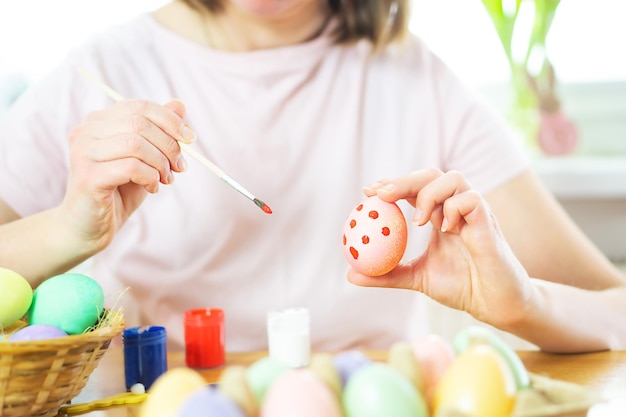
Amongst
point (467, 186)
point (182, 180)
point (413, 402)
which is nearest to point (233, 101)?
point (182, 180)

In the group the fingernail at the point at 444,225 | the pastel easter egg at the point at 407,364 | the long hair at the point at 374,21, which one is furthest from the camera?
the long hair at the point at 374,21

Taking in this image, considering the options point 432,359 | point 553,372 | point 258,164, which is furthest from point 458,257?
point 258,164

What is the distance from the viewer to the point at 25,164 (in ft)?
4.24

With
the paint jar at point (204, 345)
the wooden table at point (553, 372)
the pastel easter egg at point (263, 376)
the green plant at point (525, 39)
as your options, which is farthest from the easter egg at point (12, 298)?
the green plant at point (525, 39)

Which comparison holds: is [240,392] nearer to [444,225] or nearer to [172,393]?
[172,393]

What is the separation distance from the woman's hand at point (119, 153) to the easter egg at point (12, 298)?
0.17 m

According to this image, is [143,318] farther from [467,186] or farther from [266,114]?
[467,186]

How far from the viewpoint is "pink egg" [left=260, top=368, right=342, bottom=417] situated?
0.57 meters

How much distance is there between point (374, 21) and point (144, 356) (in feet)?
2.73

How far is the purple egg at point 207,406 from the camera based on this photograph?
54 cm

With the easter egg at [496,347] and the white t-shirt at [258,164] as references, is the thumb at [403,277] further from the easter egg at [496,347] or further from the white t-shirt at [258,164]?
the white t-shirt at [258,164]

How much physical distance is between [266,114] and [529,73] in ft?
3.11

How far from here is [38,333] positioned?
30.9 inches

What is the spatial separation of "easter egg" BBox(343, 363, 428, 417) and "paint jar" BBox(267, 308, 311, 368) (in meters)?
0.37
